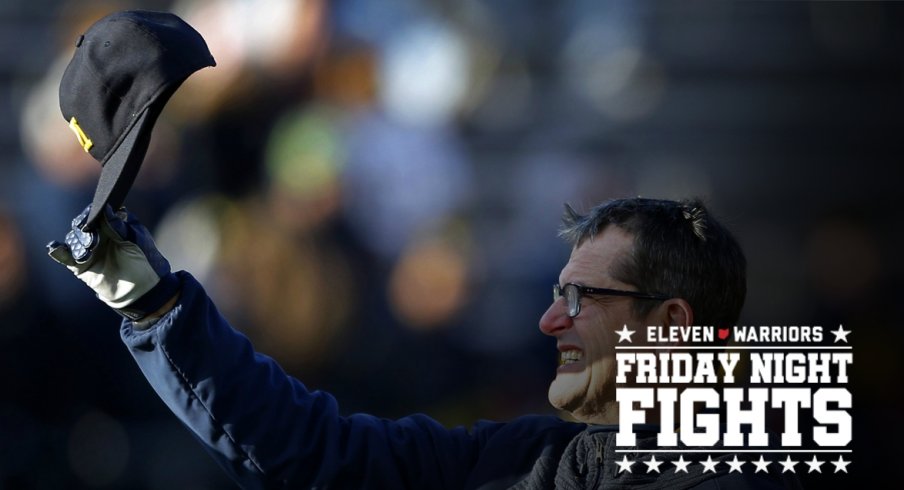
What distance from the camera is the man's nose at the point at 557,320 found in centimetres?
240

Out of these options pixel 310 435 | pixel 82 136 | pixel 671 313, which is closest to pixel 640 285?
pixel 671 313

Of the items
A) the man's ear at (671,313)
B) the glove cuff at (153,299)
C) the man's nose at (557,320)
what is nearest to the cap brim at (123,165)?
the glove cuff at (153,299)

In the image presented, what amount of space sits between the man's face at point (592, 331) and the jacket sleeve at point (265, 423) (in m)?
0.25

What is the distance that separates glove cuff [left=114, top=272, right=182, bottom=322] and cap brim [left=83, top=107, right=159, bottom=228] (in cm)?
15

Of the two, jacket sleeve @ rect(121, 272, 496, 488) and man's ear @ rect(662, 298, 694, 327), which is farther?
man's ear @ rect(662, 298, 694, 327)

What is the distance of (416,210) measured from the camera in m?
4.52

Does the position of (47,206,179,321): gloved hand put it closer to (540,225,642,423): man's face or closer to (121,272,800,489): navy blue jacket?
(121,272,800,489): navy blue jacket

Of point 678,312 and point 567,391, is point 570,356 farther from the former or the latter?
point 678,312

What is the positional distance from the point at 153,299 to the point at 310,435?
407 mm

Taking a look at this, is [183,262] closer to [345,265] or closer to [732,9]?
[345,265]

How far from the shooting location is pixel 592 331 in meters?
2.38

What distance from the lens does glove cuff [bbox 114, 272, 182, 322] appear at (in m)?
2.06

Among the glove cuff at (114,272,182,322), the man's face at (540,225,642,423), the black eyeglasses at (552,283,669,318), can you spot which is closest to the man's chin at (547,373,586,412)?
the man's face at (540,225,642,423)

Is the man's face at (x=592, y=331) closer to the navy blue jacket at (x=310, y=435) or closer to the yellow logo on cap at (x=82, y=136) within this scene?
the navy blue jacket at (x=310, y=435)
